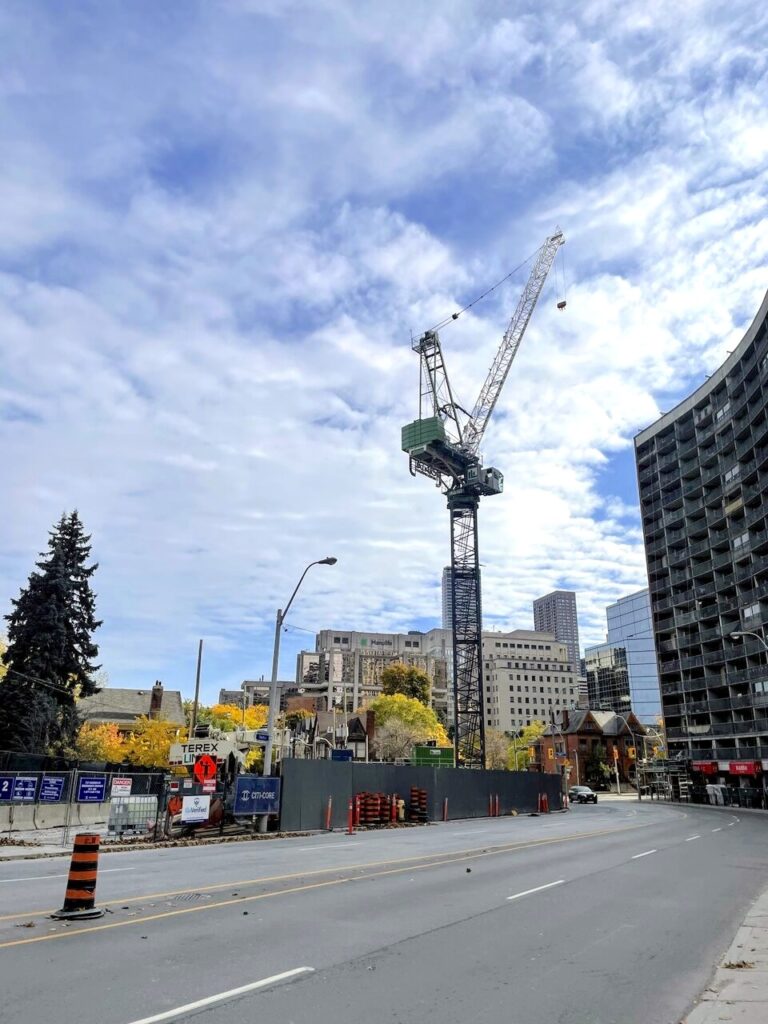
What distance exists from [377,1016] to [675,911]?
294 inches

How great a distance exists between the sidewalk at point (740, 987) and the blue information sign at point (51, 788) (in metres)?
23.8

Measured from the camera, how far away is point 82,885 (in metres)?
9.81

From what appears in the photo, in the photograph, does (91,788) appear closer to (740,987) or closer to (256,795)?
(256,795)

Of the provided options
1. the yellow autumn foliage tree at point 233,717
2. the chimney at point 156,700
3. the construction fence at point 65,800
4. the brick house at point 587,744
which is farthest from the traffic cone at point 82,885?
the brick house at point 587,744

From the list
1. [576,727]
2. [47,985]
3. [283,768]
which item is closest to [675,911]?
[47,985]

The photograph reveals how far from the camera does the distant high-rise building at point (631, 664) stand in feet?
595

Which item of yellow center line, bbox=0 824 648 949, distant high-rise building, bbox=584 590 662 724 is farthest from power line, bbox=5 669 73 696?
distant high-rise building, bbox=584 590 662 724

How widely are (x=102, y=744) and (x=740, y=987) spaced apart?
70.3m

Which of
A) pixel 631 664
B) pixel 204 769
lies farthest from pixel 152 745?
pixel 631 664

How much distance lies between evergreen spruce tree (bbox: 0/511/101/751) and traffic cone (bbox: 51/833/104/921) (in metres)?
39.0

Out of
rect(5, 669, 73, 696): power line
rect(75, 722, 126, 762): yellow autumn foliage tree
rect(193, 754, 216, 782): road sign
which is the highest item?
rect(5, 669, 73, 696): power line

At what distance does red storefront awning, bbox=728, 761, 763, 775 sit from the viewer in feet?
218

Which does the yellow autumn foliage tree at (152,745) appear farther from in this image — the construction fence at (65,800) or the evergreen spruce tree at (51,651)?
the construction fence at (65,800)

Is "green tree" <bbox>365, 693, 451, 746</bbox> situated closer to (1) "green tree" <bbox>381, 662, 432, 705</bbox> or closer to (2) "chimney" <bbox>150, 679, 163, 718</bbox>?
(1) "green tree" <bbox>381, 662, 432, 705</bbox>
